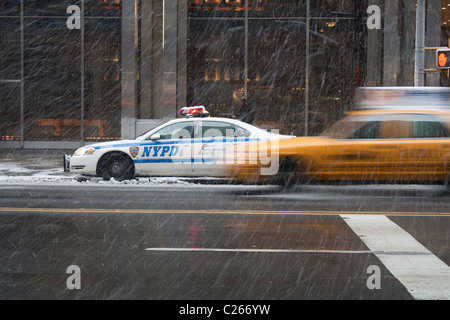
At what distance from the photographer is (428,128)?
1198 cm

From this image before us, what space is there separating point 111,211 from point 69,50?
47.3 feet

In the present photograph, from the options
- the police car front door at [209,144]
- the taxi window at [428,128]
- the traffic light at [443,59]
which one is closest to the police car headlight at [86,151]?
the police car front door at [209,144]

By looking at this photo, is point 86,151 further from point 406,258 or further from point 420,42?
point 406,258

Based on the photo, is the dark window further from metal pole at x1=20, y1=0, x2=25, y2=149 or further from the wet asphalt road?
metal pole at x1=20, y1=0, x2=25, y2=149

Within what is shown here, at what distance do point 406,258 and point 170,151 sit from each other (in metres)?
7.86

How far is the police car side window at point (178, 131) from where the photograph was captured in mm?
13933

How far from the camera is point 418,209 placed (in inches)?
397

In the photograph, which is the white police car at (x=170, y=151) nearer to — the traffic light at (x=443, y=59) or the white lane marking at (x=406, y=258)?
the traffic light at (x=443, y=59)

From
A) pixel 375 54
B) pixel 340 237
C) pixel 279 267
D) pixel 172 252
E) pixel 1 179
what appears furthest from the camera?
pixel 375 54

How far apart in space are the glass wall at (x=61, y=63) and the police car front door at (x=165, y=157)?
30.0ft

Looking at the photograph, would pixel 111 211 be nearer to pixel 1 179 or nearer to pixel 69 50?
pixel 1 179

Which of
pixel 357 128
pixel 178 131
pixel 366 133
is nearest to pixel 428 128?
pixel 366 133

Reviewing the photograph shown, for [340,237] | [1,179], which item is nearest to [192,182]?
[1,179]
